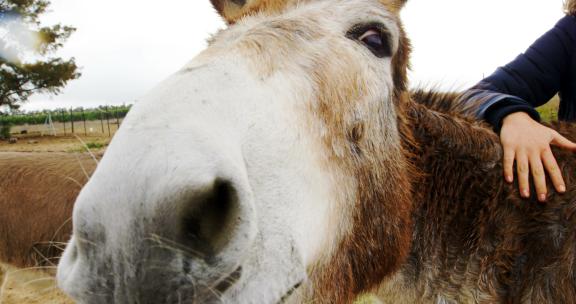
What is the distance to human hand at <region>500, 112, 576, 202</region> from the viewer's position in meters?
2.24

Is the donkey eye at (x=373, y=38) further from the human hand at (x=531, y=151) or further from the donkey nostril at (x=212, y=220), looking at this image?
the donkey nostril at (x=212, y=220)

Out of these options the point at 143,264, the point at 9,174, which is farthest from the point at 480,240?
the point at 9,174

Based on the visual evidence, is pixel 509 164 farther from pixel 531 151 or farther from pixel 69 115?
pixel 69 115

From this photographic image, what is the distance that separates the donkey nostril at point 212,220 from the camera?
104cm

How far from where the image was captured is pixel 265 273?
128 centimetres

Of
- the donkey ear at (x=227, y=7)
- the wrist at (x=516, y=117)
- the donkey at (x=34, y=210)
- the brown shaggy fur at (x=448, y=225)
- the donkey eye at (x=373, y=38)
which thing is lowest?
the donkey at (x=34, y=210)

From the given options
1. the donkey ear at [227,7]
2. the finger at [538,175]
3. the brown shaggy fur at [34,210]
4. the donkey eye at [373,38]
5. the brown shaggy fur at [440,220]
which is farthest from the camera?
the brown shaggy fur at [34,210]

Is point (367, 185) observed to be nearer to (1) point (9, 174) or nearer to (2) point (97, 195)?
(2) point (97, 195)

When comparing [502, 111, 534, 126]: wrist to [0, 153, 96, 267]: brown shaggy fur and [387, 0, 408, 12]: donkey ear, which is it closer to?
[387, 0, 408, 12]: donkey ear

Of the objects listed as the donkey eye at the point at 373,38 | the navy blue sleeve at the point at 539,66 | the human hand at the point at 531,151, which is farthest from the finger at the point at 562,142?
the donkey eye at the point at 373,38

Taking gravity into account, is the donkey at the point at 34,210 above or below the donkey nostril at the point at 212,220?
below

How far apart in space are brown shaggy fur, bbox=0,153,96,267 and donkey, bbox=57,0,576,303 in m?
4.44

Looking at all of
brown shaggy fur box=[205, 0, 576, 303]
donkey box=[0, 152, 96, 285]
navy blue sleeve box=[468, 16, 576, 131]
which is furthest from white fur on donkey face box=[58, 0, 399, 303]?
donkey box=[0, 152, 96, 285]

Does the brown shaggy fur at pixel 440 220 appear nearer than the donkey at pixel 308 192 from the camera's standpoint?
No
